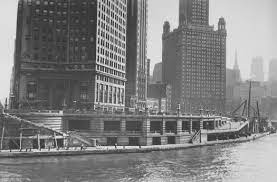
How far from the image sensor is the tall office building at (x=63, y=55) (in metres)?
143

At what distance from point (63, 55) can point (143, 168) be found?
84798 mm

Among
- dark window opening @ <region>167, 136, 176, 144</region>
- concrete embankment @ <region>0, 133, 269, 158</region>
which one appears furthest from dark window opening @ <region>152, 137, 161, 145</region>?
concrete embankment @ <region>0, 133, 269, 158</region>

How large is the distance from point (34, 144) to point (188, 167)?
39410 millimetres

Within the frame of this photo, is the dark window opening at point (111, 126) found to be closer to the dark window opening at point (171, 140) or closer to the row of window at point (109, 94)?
the dark window opening at point (171, 140)

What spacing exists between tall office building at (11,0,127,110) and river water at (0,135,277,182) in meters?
57.3

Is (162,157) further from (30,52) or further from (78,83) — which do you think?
(30,52)

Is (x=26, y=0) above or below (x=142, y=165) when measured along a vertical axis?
above

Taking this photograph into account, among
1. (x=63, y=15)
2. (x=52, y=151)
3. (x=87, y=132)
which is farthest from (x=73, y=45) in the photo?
(x=52, y=151)

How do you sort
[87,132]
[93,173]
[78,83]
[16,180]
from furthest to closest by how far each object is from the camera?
[78,83]
[87,132]
[93,173]
[16,180]

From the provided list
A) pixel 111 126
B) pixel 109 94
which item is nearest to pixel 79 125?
pixel 111 126

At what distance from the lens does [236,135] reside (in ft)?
495

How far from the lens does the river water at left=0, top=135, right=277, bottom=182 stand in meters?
65.6

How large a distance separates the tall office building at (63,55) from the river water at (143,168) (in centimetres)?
5733

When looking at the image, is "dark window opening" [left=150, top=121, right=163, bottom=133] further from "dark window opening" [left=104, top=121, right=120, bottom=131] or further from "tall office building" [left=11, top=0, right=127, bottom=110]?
"tall office building" [left=11, top=0, right=127, bottom=110]
